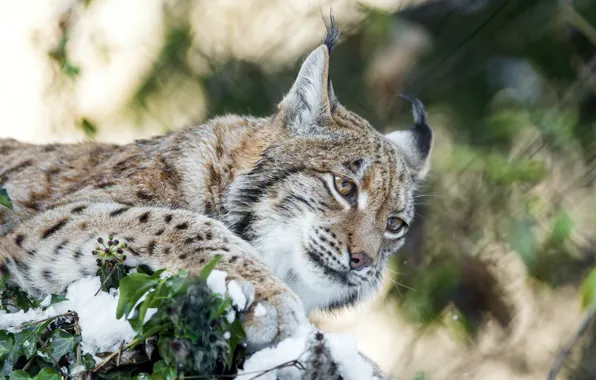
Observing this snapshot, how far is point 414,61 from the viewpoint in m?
6.35

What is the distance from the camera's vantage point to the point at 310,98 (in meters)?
3.80

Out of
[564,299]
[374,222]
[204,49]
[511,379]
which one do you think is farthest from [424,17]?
[374,222]

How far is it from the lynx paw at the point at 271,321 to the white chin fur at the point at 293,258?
2.06 ft

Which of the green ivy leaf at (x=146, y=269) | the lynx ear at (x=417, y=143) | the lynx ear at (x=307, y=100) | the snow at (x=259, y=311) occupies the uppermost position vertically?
the lynx ear at (x=307, y=100)

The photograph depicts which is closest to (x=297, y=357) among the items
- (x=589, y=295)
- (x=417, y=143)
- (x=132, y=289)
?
(x=132, y=289)

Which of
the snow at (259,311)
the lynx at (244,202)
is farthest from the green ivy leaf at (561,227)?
the snow at (259,311)

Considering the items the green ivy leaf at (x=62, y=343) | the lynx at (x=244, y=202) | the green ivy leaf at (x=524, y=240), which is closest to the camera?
the green ivy leaf at (x=62, y=343)

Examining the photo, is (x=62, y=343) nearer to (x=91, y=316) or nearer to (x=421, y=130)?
(x=91, y=316)

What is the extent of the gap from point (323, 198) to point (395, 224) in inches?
16.4

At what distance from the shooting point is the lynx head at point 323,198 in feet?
11.1

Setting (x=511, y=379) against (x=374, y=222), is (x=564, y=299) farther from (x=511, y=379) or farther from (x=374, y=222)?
(x=374, y=222)

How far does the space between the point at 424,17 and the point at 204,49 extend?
5.83 ft

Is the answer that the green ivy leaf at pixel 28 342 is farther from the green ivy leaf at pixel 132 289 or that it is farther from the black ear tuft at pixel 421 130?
the black ear tuft at pixel 421 130

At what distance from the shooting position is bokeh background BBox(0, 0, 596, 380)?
18.4 ft
